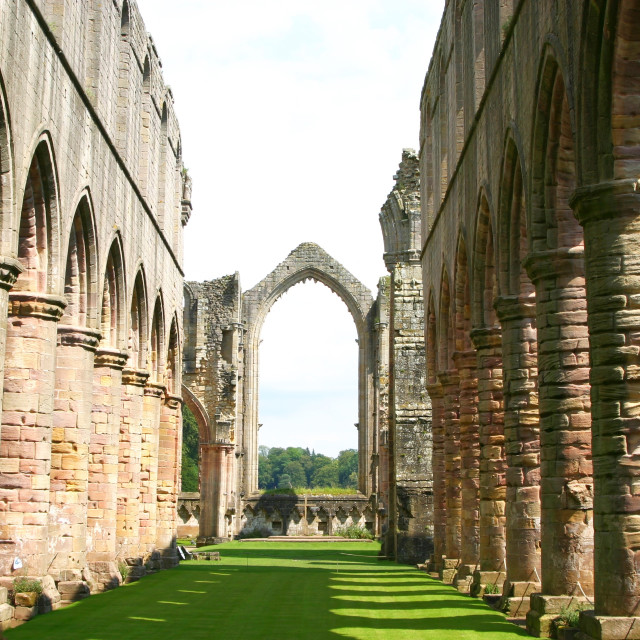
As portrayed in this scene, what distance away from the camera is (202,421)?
35.6m

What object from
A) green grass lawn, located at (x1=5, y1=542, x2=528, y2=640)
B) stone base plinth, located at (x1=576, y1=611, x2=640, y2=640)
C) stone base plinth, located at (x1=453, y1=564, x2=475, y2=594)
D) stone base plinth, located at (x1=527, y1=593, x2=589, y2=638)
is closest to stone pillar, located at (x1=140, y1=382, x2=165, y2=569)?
green grass lawn, located at (x1=5, y1=542, x2=528, y2=640)

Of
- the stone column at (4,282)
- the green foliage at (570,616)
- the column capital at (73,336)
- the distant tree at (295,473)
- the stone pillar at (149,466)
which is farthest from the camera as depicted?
the distant tree at (295,473)

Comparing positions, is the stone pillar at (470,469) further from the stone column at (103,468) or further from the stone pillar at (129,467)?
the stone pillar at (129,467)

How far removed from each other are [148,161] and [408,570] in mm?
8759

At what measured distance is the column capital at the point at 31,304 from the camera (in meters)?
11.9

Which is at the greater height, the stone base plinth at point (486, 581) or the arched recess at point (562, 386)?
the arched recess at point (562, 386)

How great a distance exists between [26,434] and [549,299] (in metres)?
5.55

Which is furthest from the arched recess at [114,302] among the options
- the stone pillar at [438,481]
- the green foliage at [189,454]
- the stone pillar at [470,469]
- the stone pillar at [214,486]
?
the green foliage at [189,454]

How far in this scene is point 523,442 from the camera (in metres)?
12.4

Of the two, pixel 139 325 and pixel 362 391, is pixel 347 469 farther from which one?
pixel 139 325

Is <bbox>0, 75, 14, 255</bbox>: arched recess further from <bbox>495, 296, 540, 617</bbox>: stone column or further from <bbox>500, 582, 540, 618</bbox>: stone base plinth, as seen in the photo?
<bbox>500, 582, 540, 618</bbox>: stone base plinth

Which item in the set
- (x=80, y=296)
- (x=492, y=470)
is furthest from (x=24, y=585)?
(x=492, y=470)

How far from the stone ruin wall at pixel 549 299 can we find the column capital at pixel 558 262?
13 mm

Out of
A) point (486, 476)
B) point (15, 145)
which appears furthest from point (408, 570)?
point (15, 145)
